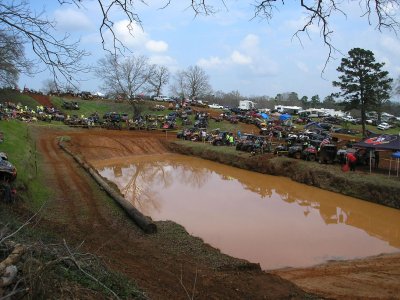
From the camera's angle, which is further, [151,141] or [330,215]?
[151,141]

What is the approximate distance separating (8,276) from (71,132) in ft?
128

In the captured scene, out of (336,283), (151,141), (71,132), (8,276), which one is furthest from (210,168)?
(8,276)

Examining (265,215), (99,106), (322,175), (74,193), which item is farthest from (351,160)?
(99,106)

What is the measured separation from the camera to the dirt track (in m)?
8.32

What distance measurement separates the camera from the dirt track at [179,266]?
8320mm

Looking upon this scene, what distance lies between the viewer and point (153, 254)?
33.8 ft

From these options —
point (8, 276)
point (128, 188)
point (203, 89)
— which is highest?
point (203, 89)

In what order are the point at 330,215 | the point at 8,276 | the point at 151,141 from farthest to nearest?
the point at 151,141 < the point at 330,215 < the point at 8,276

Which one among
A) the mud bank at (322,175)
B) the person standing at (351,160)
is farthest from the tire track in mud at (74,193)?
the person standing at (351,160)

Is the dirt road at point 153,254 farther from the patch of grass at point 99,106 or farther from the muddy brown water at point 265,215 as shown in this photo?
the patch of grass at point 99,106

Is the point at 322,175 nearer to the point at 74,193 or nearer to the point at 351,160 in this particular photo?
the point at 351,160

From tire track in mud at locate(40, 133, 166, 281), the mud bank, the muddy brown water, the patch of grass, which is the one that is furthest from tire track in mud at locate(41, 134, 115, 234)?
the patch of grass

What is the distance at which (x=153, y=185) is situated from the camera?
25109 mm

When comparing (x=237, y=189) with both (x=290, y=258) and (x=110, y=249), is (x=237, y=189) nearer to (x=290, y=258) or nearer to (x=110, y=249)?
(x=290, y=258)
